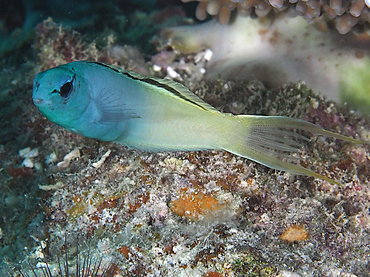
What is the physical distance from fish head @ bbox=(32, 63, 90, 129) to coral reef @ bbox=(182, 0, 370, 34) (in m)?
2.62

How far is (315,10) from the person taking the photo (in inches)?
145

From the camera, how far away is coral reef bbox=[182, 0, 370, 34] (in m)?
3.45

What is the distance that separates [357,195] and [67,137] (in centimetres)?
329

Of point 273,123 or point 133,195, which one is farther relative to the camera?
point 133,195

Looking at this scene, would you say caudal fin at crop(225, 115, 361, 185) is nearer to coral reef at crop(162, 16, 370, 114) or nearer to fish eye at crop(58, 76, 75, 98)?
fish eye at crop(58, 76, 75, 98)

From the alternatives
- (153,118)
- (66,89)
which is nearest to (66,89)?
(66,89)

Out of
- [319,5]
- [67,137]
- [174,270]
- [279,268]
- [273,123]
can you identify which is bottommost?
[67,137]

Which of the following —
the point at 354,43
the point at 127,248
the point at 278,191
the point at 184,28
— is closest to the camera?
the point at 127,248

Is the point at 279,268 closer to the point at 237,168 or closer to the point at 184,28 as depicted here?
the point at 237,168

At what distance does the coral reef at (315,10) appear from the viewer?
3447mm

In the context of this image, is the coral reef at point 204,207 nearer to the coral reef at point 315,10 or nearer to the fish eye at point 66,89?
the coral reef at point 315,10

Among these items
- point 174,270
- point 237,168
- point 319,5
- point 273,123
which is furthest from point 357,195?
point 319,5

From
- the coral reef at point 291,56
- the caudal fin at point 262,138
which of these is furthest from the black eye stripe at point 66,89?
the coral reef at point 291,56

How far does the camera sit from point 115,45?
4.88 meters
